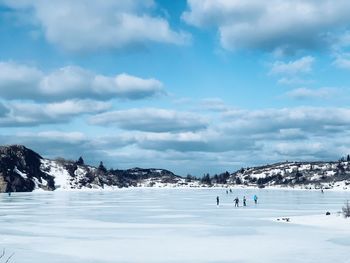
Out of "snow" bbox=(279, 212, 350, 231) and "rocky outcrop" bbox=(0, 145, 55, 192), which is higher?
"rocky outcrop" bbox=(0, 145, 55, 192)

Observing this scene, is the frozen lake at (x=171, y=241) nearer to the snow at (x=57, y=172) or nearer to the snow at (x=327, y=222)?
the snow at (x=327, y=222)

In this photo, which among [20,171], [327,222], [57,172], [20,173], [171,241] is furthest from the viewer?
[57,172]

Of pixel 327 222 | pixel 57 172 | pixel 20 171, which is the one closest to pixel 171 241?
pixel 327 222

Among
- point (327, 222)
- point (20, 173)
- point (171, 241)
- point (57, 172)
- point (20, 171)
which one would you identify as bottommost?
point (171, 241)

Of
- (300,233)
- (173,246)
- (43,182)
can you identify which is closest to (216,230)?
(300,233)

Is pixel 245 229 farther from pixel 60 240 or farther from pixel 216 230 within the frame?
pixel 60 240

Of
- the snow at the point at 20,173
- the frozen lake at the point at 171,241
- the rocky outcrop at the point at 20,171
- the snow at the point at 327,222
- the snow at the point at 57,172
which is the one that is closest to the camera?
the frozen lake at the point at 171,241

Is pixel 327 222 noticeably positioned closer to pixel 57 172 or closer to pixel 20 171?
pixel 20 171

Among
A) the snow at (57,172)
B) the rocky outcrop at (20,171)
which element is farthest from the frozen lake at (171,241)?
the snow at (57,172)

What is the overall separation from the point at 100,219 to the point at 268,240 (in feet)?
55.7

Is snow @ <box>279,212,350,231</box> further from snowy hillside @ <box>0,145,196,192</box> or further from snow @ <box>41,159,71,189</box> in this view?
snow @ <box>41,159,71,189</box>

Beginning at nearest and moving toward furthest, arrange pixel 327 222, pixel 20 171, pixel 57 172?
1. pixel 327 222
2. pixel 20 171
3. pixel 57 172

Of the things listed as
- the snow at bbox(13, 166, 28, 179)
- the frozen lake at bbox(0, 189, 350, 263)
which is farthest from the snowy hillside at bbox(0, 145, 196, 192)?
the frozen lake at bbox(0, 189, 350, 263)

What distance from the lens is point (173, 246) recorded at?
2312 cm
